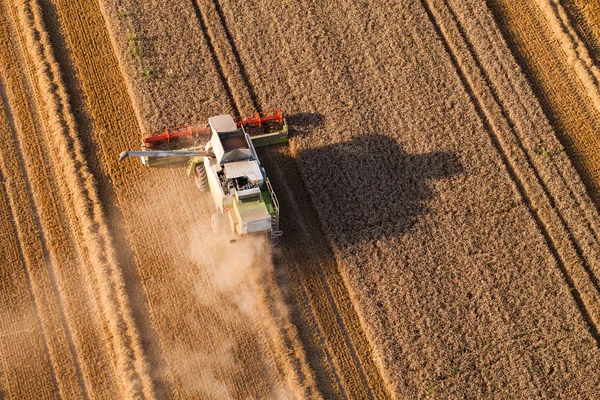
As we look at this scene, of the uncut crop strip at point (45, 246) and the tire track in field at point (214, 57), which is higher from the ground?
the tire track in field at point (214, 57)

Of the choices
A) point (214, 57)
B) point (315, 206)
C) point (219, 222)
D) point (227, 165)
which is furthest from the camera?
point (214, 57)

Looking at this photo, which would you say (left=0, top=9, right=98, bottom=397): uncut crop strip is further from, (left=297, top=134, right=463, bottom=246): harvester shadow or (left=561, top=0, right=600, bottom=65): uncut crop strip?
(left=561, top=0, right=600, bottom=65): uncut crop strip

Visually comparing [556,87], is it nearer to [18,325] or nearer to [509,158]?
[509,158]

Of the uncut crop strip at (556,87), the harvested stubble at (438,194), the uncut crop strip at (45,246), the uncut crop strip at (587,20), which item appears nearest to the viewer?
the uncut crop strip at (45,246)

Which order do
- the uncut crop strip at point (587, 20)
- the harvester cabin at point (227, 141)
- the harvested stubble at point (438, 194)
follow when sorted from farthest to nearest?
the uncut crop strip at point (587, 20) < the harvester cabin at point (227, 141) < the harvested stubble at point (438, 194)

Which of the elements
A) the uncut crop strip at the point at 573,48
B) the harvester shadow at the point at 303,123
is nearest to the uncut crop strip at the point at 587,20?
the uncut crop strip at the point at 573,48

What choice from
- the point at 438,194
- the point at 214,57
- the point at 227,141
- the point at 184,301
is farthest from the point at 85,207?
the point at 438,194

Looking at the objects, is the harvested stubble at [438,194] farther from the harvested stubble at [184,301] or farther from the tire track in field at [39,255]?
the tire track in field at [39,255]

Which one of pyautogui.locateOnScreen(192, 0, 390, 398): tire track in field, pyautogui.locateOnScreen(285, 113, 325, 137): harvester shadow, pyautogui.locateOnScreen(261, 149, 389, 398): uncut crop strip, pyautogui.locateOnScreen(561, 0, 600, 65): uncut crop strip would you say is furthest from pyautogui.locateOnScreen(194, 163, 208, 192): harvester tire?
pyautogui.locateOnScreen(561, 0, 600, 65): uncut crop strip
